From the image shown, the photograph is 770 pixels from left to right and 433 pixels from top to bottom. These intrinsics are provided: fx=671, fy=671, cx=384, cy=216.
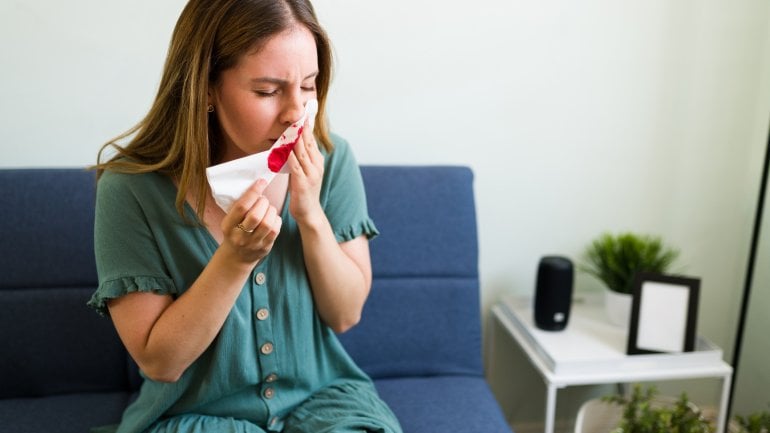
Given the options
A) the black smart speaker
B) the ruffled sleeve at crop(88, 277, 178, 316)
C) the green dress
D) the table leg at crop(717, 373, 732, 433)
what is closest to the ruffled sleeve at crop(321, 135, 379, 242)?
the green dress

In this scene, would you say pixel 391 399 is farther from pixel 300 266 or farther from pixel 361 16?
pixel 361 16

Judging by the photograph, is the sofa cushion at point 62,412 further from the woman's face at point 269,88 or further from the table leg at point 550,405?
the table leg at point 550,405

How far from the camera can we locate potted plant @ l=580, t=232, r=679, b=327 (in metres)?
1.65

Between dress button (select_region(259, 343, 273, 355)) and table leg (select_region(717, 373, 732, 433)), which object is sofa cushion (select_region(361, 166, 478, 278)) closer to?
dress button (select_region(259, 343, 273, 355))

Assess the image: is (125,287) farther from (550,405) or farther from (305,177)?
(550,405)

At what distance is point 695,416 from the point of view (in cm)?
142

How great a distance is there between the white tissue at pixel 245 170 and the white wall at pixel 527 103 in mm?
611

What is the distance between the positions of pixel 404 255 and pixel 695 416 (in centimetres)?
71

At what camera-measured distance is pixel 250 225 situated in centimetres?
97

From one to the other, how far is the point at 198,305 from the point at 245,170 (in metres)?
0.22

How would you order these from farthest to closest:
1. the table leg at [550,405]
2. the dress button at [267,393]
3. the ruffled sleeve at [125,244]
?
the table leg at [550,405] → the dress button at [267,393] → the ruffled sleeve at [125,244]

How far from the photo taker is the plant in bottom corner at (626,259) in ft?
5.41

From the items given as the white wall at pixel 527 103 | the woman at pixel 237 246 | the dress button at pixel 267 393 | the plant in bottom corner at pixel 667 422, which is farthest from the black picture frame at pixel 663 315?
the dress button at pixel 267 393

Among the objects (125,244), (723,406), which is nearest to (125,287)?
(125,244)
